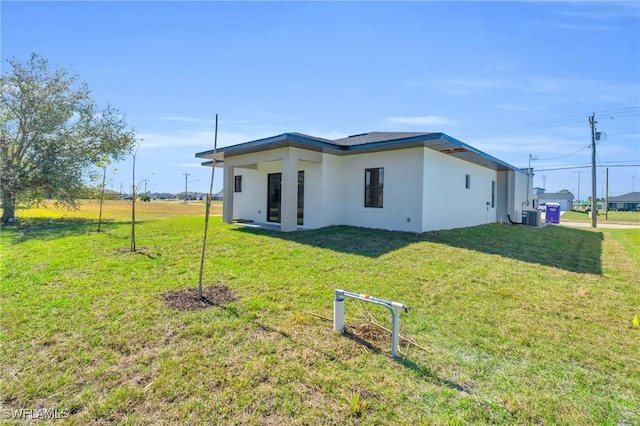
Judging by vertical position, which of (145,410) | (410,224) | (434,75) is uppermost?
(434,75)

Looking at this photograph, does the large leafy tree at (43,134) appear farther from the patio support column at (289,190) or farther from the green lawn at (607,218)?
the green lawn at (607,218)

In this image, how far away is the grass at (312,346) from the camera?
2.28 meters

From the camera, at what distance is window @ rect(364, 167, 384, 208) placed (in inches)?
445

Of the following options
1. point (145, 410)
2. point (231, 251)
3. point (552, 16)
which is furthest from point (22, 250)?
point (552, 16)

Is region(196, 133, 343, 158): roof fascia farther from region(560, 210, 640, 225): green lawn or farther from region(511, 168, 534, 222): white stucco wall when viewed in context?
region(560, 210, 640, 225): green lawn

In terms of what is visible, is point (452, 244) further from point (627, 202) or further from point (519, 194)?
point (627, 202)

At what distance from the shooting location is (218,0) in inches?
293

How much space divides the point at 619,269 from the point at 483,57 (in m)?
6.86

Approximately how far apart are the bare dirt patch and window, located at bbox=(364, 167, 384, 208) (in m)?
7.62

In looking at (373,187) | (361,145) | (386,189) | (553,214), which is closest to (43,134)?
(361,145)

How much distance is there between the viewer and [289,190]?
10.6m

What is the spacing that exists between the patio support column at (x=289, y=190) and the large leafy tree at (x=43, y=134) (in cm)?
1094

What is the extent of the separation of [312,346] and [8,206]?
17750 mm

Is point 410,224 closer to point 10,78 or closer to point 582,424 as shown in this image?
point 582,424
